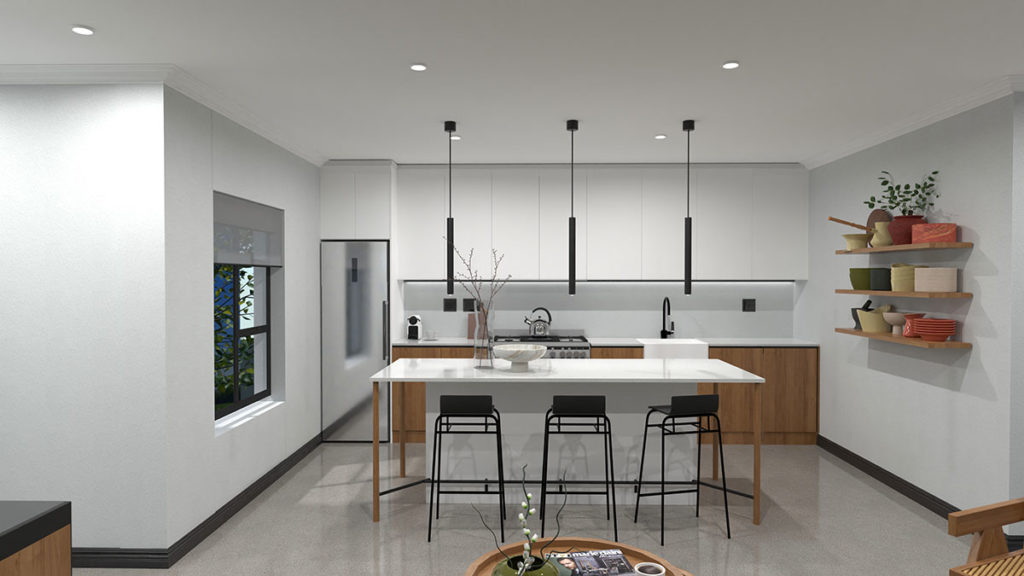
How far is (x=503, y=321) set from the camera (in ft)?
22.1

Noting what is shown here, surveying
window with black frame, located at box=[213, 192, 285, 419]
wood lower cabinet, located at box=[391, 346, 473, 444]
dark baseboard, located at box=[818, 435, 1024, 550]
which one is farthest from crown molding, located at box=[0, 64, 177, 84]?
dark baseboard, located at box=[818, 435, 1024, 550]

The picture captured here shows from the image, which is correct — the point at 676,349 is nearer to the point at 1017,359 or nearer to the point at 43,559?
the point at 1017,359

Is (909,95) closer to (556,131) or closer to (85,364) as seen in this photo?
(556,131)

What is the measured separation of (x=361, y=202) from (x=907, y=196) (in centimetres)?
475

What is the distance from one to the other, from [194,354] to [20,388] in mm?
872

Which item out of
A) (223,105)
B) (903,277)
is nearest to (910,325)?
(903,277)

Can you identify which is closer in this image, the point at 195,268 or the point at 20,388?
the point at 20,388

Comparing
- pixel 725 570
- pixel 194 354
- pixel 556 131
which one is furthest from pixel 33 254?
pixel 725 570

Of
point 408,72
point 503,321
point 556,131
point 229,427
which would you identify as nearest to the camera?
point 408,72

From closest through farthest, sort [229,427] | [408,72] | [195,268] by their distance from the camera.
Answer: [408,72], [195,268], [229,427]

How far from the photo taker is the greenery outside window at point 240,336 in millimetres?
4617

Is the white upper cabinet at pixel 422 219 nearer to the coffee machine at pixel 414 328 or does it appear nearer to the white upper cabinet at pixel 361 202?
the white upper cabinet at pixel 361 202

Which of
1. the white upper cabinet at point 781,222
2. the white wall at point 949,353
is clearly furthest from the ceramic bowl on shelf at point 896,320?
the white upper cabinet at point 781,222

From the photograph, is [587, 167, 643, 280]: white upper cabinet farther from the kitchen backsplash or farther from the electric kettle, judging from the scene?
the electric kettle
